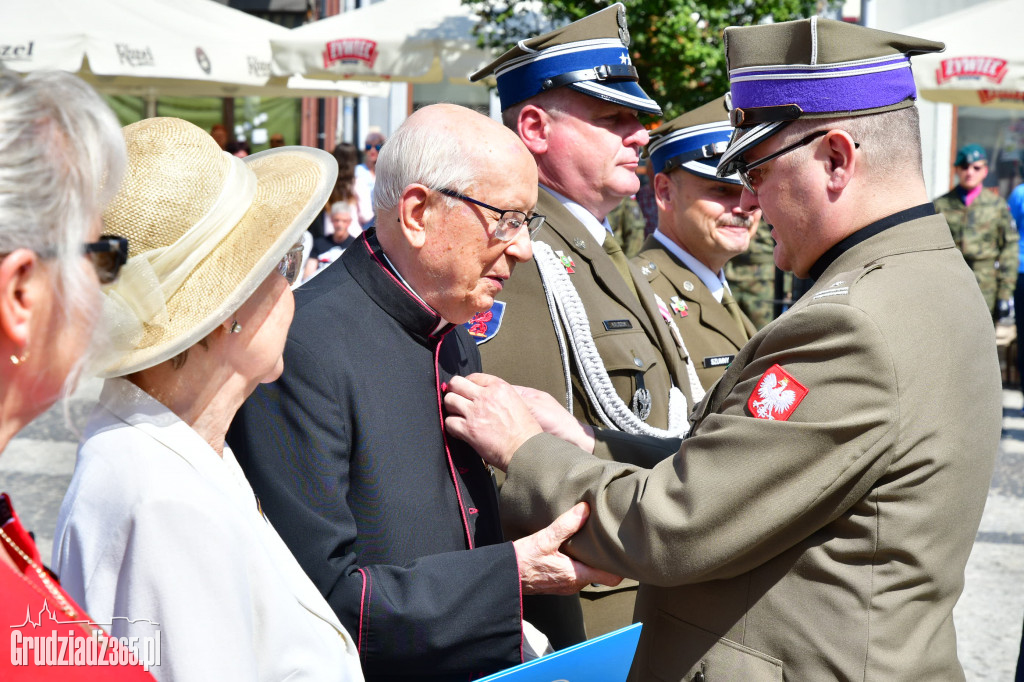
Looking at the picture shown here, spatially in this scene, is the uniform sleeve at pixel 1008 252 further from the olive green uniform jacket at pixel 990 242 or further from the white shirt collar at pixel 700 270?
the white shirt collar at pixel 700 270

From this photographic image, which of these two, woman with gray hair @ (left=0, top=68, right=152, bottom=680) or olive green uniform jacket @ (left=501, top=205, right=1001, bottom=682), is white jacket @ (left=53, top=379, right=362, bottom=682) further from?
olive green uniform jacket @ (left=501, top=205, right=1001, bottom=682)

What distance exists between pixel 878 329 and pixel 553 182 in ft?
5.29

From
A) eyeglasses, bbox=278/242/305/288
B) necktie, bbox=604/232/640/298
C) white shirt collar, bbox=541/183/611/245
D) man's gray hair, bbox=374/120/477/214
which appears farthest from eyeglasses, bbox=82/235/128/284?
necktie, bbox=604/232/640/298

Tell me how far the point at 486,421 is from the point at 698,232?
7.78ft

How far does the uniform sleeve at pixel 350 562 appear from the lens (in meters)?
1.87

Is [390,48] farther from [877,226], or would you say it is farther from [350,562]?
[350,562]

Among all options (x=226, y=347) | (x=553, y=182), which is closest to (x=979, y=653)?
(x=553, y=182)

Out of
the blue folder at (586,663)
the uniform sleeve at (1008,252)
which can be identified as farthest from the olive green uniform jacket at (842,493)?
the uniform sleeve at (1008,252)

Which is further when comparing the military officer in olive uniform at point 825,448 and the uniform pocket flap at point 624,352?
the uniform pocket flap at point 624,352

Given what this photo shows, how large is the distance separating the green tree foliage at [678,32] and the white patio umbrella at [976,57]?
1042 millimetres

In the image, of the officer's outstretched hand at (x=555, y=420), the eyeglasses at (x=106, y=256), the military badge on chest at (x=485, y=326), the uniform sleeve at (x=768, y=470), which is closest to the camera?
the eyeglasses at (x=106, y=256)

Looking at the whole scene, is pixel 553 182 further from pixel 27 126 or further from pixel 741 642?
pixel 27 126

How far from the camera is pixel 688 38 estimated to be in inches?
321

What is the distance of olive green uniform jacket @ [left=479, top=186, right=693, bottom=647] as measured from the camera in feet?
9.16
